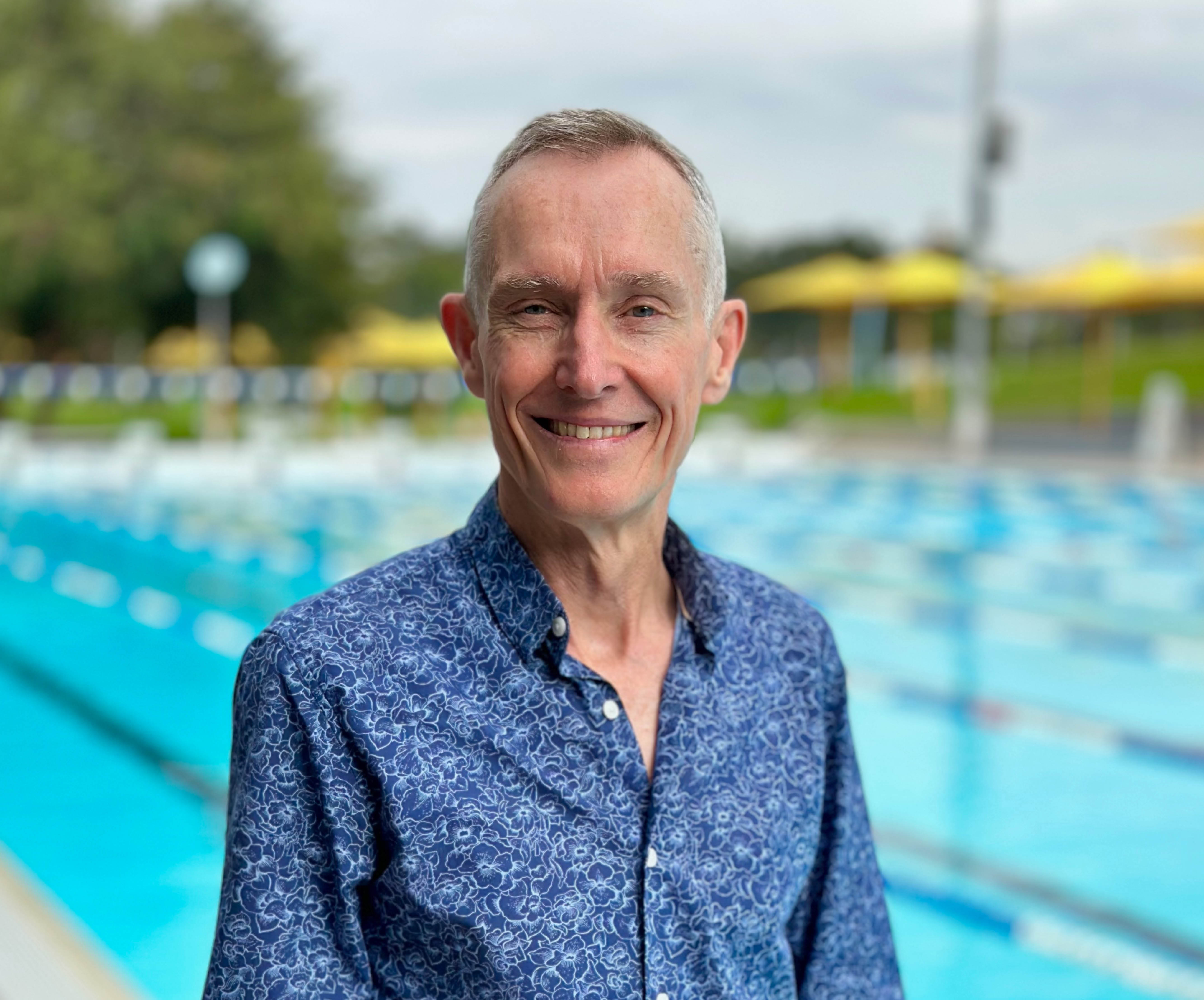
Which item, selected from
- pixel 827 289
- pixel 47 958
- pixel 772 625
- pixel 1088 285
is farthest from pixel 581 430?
pixel 827 289

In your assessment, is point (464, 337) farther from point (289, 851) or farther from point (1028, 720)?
point (1028, 720)

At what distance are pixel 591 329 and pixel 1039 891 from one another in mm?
3829

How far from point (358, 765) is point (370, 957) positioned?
20 cm

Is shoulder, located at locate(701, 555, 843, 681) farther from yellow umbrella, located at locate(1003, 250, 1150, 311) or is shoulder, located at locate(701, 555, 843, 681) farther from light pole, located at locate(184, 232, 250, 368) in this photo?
yellow umbrella, located at locate(1003, 250, 1150, 311)

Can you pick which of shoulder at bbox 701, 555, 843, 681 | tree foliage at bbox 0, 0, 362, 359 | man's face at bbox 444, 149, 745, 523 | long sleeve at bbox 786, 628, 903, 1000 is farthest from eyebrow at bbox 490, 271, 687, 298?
tree foliage at bbox 0, 0, 362, 359

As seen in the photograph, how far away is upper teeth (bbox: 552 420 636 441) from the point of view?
136 cm

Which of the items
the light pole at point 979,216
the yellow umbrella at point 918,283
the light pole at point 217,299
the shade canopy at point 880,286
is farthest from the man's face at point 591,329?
the yellow umbrella at point 918,283

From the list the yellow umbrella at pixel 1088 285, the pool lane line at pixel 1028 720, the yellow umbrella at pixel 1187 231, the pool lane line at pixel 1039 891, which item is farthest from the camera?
the yellow umbrella at pixel 1088 285

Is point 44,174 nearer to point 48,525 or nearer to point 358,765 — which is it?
point 48,525

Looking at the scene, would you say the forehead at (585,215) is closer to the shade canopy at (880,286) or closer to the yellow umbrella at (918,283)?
the shade canopy at (880,286)

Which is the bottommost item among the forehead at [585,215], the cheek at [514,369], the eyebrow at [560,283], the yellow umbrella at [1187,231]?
the cheek at [514,369]

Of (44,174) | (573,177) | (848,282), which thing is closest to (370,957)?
(573,177)

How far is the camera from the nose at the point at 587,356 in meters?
1.32

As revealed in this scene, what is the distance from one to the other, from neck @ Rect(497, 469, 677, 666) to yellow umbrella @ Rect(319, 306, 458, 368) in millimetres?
26079
